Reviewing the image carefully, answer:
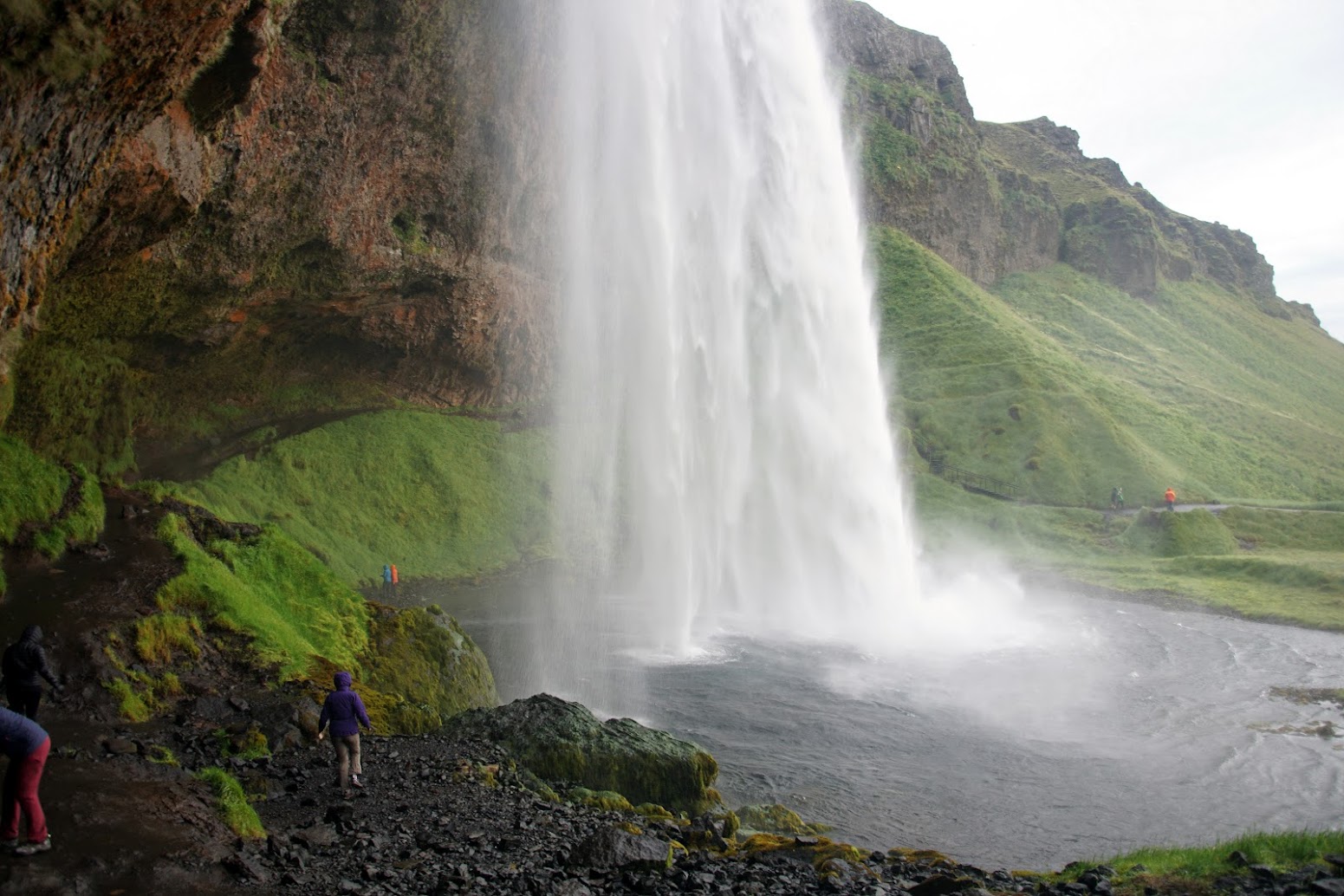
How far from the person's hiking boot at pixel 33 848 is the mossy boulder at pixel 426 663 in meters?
7.65

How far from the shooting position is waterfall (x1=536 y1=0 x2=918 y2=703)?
92.0 feet

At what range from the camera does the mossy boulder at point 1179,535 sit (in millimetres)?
41000

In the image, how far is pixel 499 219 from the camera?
121 feet

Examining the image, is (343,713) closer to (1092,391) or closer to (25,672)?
(25,672)

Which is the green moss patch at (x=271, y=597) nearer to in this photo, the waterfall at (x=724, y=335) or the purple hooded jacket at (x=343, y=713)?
the purple hooded jacket at (x=343, y=713)

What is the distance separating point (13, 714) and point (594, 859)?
495cm

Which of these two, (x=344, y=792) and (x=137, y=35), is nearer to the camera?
(x=137, y=35)

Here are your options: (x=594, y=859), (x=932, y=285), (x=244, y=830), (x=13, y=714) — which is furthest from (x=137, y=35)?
(x=932, y=285)

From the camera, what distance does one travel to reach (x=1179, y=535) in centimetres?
4172

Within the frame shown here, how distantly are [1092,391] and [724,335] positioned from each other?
4506 cm

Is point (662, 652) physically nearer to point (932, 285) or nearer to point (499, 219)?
point (499, 219)

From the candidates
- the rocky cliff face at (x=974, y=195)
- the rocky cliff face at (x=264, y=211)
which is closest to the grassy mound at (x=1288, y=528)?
the rocky cliff face at (x=264, y=211)

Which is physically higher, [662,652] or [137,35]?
[137,35]

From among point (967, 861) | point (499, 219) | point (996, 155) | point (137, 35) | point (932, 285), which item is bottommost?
point (967, 861)
